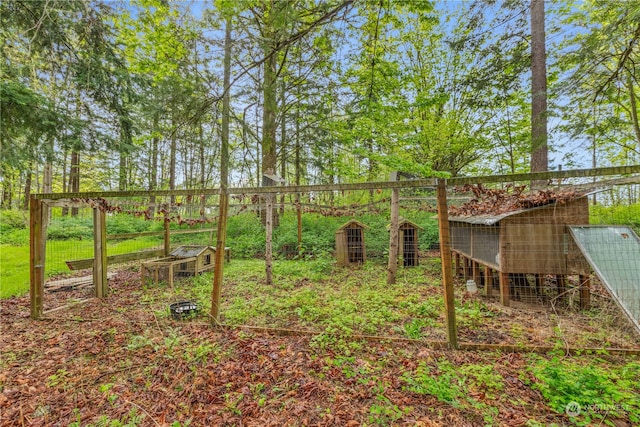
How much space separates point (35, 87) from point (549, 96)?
9.48 m

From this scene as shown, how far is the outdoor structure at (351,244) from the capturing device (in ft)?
21.8

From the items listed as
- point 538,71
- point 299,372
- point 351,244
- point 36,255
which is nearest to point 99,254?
point 36,255

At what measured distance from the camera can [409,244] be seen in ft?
22.3

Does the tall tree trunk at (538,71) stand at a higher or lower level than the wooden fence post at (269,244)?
higher

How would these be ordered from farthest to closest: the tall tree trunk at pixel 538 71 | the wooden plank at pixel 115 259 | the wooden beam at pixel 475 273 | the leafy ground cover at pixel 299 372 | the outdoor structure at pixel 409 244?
1. the outdoor structure at pixel 409 244
2. the tall tree trunk at pixel 538 71
3. the wooden beam at pixel 475 273
4. the wooden plank at pixel 115 259
5. the leafy ground cover at pixel 299 372

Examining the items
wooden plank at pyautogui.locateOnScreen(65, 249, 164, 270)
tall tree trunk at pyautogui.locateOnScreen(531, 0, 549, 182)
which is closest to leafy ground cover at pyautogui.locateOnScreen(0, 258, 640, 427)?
wooden plank at pyautogui.locateOnScreen(65, 249, 164, 270)

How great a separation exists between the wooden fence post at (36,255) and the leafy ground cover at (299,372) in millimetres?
279

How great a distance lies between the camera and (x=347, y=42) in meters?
3.64

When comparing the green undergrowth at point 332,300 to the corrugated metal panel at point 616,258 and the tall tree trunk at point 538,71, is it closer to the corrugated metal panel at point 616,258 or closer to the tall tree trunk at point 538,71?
the corrugated metal panel at point 616,258

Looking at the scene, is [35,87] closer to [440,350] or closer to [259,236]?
[259,236]

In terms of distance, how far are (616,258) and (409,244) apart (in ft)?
12.8

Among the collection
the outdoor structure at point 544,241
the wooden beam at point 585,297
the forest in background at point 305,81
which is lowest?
the wooden beam at point 585,297

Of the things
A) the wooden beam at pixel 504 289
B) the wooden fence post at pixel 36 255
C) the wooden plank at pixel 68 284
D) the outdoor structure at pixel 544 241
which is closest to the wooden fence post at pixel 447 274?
the outdoor structure at pixel 544 241

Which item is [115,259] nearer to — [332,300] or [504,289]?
[332,300]
